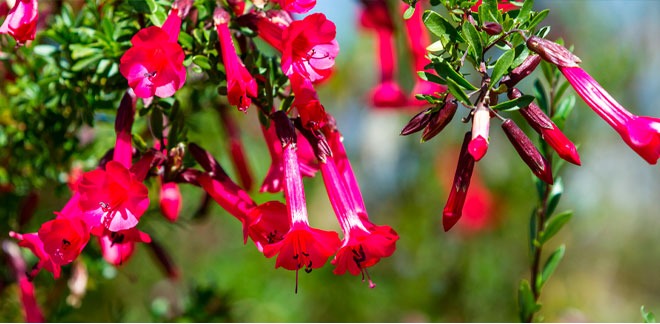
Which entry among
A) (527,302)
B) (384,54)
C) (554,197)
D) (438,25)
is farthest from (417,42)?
(438,25)

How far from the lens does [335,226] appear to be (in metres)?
3.80

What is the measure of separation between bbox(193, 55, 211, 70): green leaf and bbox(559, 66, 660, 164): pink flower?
Answer: 1.28 feet

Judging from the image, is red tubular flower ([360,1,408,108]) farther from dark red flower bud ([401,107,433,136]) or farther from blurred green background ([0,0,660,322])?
dark red flower bud ([401,107,433,136])

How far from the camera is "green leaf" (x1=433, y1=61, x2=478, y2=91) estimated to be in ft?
2.41

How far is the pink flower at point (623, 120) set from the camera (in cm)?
78

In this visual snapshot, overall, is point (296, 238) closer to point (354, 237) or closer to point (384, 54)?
point (354, 237)

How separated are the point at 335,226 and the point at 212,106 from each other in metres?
2.48

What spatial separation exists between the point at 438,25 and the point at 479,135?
0.41 ft

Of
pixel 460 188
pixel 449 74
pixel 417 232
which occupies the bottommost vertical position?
pixel 417 232

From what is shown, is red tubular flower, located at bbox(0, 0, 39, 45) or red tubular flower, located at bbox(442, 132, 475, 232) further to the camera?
red tubular flower, located at bbox(0, 0, 39, 45)

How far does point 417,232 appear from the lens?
10.1 ft

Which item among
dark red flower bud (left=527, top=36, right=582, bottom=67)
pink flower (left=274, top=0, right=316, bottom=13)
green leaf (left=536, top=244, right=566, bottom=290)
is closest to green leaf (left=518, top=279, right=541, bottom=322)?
green leaf (left=536, top=244, right=566, bottom=290)

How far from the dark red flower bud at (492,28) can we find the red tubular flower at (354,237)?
23 cm

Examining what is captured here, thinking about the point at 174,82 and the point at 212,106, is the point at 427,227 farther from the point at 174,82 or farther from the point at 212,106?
the point at 174,82
